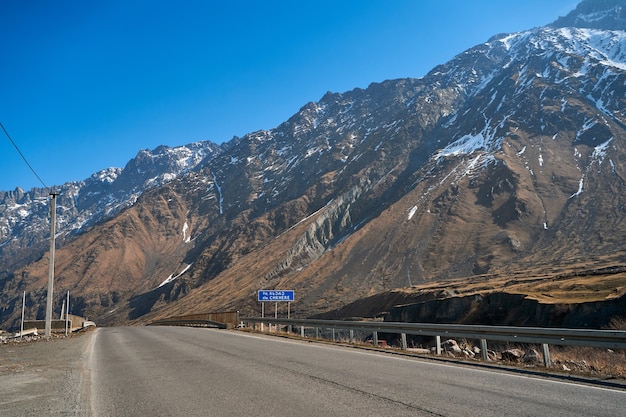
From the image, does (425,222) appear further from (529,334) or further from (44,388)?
(44,388)

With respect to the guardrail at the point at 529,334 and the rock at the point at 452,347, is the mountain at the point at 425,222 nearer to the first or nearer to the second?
the rock at the point at 452,347

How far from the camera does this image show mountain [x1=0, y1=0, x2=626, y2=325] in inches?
3487

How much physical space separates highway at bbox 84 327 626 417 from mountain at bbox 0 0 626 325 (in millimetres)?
32116

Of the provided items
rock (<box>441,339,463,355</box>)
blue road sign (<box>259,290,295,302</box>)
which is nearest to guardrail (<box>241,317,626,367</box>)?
rock (<box>441,339,463,355</box>)

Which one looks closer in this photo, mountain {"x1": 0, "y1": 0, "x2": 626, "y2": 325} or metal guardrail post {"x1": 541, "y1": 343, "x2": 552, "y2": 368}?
metal guardrail post {"x1": 541, "y1": 343, "x2": 552, "y2": 368}

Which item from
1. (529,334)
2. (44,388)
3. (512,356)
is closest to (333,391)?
(44,388)

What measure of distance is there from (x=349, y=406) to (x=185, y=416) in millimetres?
2375

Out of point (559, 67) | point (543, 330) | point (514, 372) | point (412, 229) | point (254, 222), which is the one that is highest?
point (559, 67)

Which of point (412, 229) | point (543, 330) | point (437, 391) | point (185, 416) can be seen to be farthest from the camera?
point (412, 229)

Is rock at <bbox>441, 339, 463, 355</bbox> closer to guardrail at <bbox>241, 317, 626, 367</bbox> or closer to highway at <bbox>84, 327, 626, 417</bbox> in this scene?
guardrail at <bbox>241, 317, 626, 367</bbox>

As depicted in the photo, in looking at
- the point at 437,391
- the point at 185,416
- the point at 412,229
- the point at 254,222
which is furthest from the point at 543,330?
the point at 254,222

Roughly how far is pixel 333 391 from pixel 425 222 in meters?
100

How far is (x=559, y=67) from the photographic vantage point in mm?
167875

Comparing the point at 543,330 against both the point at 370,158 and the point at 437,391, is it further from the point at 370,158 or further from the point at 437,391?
the point at 370,158
